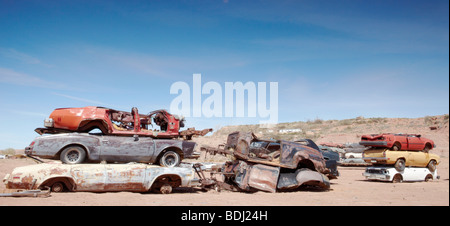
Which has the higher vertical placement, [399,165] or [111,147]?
[111,147]

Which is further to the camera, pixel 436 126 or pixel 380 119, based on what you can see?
pixel 380 119

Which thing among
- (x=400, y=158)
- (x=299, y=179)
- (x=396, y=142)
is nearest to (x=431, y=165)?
(x=400, y=158)

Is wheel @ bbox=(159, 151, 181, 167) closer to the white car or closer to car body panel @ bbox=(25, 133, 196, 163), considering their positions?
car body panel @ bbox=(25, 133, 196, 163)

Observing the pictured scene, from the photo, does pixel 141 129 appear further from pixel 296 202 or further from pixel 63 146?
pixel 296 202

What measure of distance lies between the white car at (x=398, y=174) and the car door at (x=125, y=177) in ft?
42.5

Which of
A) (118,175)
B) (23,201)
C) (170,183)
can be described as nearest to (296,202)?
(170,183)

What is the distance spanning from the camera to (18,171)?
10.2 metres

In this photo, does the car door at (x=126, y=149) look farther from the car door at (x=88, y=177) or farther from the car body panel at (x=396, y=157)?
the car body panel at (x=396, y=157)

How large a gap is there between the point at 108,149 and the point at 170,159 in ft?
7.82

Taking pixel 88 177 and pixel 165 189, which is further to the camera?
pixel 165 189

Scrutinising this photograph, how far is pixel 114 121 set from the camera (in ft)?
41.1

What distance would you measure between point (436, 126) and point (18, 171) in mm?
50854

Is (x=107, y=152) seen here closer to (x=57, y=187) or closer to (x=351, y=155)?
(x=57, y=187)

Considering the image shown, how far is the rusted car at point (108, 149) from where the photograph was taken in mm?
11023
